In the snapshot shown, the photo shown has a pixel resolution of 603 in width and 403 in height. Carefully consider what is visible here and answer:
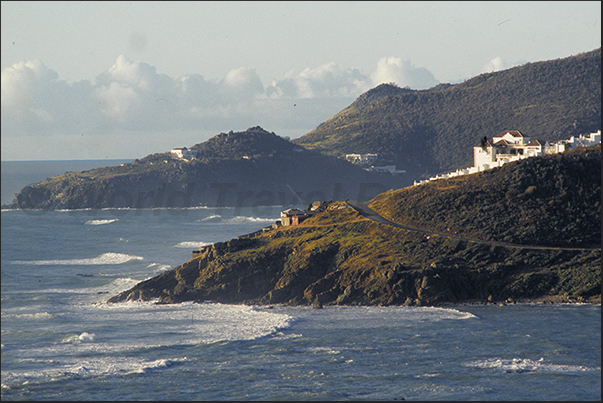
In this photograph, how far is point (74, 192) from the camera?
194750 millimetres

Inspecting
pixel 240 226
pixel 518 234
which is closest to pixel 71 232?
pixel 240 226

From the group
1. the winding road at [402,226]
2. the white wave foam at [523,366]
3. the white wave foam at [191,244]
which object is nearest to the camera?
the white wave foam at [523,366]

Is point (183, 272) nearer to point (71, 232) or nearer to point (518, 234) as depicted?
point (518, 234)

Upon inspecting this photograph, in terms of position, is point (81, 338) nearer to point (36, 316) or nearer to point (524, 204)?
point (36, 316)

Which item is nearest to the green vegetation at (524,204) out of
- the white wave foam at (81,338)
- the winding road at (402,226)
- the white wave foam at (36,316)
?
the winding road at (402,226)

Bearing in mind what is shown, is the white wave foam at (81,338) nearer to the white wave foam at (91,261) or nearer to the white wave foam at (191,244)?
the white wave foam at (91,261)

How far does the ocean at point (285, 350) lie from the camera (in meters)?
48.2

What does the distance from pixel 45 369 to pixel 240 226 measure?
8984 cm

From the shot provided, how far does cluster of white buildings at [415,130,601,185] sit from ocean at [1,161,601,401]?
37.3 meters

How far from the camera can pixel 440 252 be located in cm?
8031

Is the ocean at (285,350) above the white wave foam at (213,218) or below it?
below

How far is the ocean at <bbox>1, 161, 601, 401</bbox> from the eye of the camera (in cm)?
4822

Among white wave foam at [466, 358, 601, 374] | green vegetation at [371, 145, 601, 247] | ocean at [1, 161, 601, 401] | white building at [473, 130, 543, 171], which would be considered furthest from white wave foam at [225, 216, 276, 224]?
white wave foam at [466, 358, 601, 374]

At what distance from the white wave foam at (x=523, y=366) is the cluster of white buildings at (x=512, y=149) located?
5119 cm
